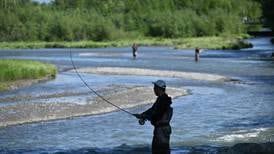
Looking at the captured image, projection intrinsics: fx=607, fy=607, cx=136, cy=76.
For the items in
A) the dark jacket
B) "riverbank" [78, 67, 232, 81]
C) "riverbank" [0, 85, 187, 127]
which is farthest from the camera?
"riverbank" [78, 67, 232, 81]

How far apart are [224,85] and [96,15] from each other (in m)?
131

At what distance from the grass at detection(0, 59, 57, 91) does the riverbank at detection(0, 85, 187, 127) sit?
350 inches

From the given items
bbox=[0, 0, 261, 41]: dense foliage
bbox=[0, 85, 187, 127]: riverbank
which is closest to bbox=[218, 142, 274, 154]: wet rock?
bbox=[0, 85, 187, 127]: riverbank

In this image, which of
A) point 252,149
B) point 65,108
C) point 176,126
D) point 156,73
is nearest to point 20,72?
point 156,73

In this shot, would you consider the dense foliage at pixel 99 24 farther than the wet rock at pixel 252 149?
Yes

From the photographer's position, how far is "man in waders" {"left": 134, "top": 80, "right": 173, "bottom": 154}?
1230 cm

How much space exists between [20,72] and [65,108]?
1752 cm

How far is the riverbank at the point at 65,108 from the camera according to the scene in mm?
27281

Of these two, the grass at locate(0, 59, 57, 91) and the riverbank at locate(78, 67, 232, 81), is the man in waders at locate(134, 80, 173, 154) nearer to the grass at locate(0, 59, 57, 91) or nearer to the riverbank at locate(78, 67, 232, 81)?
the grass at locate(0, 59, 57, 91)

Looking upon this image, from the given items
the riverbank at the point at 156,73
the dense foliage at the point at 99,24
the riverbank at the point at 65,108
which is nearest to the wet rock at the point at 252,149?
the riverbank at the point at 65,108

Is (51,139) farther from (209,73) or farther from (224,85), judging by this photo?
(209,73)

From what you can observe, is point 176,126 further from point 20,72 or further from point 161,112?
point 20,72

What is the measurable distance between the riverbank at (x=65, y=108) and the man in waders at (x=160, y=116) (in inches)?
Answer: 551

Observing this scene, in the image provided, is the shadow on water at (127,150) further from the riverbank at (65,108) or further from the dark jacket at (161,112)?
the riverbank at (65,108)
